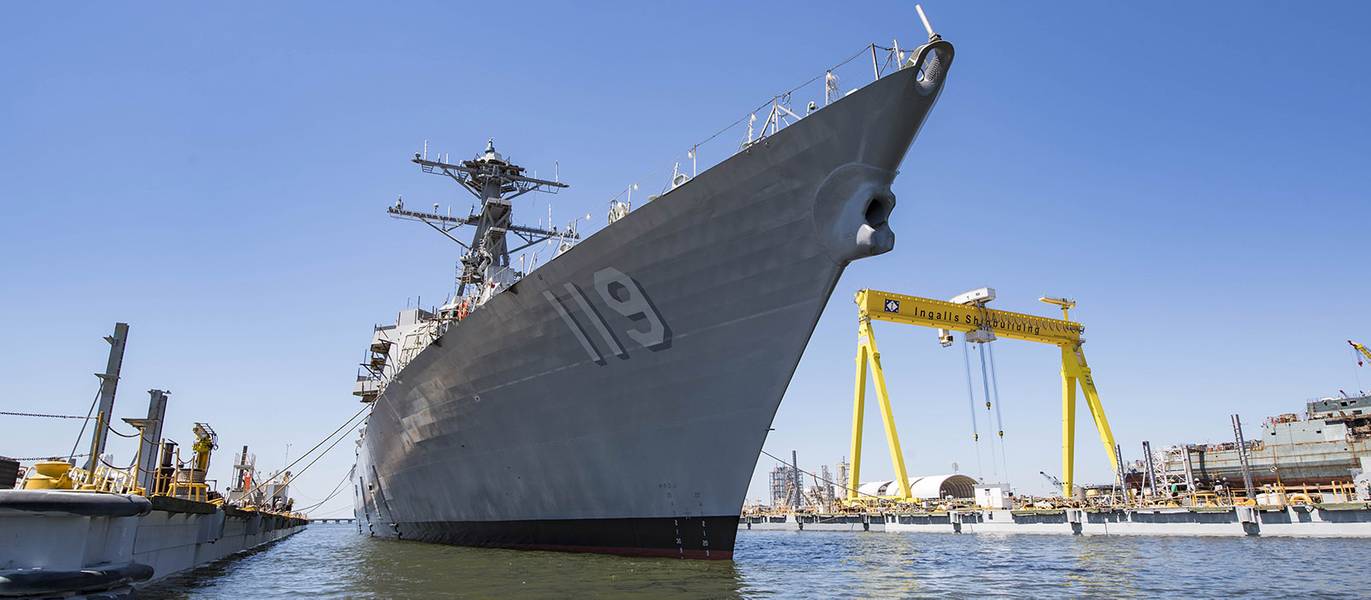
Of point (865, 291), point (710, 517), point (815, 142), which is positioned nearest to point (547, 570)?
point (710, 517)

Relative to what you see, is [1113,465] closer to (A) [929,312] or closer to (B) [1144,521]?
(B) [1144,521]

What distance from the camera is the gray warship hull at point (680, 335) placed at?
10.6 m

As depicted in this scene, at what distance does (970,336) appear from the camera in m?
32.8

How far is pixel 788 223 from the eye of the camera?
1085cm

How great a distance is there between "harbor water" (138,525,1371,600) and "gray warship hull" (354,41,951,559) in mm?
1057

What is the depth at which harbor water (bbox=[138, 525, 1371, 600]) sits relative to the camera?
9.92 meters

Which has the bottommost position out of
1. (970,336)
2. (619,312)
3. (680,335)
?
(680,335)

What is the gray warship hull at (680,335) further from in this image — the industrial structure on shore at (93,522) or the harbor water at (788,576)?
the industrial structure on shore at (93,522)

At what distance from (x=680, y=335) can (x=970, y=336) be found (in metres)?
24.8

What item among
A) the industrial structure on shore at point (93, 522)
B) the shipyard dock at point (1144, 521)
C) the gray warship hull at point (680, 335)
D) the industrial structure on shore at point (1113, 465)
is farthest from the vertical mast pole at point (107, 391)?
the shipyard dock at point (1144, 521)

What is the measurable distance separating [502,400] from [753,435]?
5.10m

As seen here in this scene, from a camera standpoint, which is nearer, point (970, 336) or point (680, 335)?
point (680, 335)

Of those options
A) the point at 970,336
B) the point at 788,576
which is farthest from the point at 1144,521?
the point at 788,576

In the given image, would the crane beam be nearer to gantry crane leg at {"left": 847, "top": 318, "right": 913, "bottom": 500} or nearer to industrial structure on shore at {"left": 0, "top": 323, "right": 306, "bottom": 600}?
gantry crane leg at {"left": 847, "top": 318, "right": 913, "bottom": 500}
